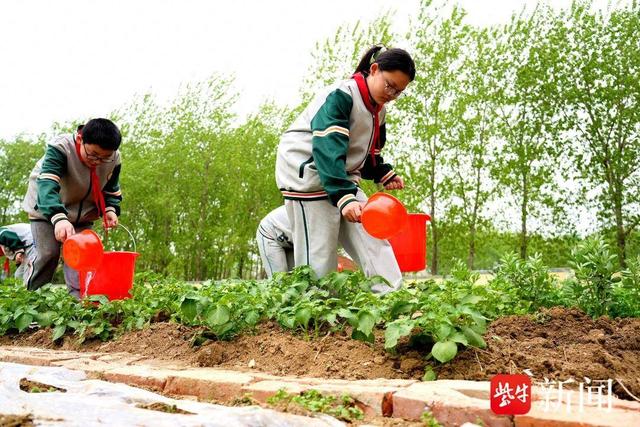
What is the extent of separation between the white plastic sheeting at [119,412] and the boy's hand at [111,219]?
2.96 meters

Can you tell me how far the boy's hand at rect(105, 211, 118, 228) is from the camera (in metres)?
5.19

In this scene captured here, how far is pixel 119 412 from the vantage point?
1896 mm

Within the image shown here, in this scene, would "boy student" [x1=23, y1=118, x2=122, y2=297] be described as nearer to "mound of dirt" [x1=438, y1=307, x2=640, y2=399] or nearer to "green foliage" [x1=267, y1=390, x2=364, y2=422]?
"green foliage" [x1=267, y1=390, x2=364, y2=422]

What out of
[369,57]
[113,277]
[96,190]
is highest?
[369,57]

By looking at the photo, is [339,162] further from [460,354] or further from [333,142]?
[460,354]

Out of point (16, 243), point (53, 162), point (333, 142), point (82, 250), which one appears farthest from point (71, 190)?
point (333, 142)

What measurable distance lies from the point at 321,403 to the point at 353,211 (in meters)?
1.61

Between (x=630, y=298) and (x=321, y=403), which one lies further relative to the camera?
(x=630, y=298)

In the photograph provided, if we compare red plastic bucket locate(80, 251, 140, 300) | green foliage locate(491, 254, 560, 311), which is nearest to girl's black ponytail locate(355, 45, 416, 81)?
green foliage locate(491, 254, 560, 311)

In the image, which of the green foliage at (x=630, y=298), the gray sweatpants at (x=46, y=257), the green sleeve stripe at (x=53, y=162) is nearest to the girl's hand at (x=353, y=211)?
the green foliage at (x=630, y=298)

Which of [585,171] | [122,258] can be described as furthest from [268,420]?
[585,171]

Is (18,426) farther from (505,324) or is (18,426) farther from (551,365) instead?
(505,324)

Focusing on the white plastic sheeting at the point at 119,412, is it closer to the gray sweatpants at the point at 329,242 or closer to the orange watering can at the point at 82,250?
the gray sweatpants at the point at 329,242

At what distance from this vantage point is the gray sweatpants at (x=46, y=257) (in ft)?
17.1
